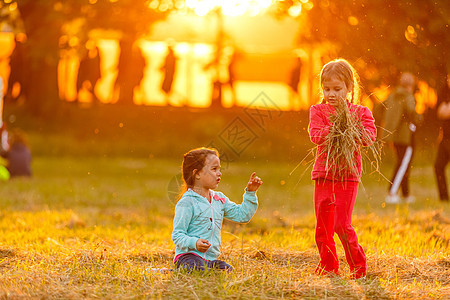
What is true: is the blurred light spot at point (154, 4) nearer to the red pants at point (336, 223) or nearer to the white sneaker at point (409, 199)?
the white sneaker at point (409, 199)

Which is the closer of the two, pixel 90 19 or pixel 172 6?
pixel 172 6

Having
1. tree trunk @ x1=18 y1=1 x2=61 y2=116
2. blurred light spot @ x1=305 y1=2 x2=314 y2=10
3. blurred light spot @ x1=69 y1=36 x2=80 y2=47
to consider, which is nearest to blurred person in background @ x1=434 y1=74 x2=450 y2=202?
blurred light spot @ x1=305 y1=2 x2=314 y2=10

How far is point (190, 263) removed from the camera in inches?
186

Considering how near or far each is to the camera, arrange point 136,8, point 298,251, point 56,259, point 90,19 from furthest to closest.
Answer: point 90,19 → point 136,8 → point 298,251 → point 56,259

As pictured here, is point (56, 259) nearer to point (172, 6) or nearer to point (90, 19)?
point (172, 6)

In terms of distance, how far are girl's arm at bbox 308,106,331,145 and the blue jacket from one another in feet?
1.96

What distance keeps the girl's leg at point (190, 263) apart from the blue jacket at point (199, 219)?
1.8 inches

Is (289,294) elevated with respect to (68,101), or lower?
lower

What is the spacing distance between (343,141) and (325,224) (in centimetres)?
62

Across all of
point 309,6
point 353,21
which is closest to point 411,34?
point 353,21

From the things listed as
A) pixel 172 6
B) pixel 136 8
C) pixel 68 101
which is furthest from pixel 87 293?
pixel 68 101

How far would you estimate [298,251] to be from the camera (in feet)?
18.9

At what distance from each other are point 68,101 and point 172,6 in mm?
9117

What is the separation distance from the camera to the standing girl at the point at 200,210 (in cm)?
477
